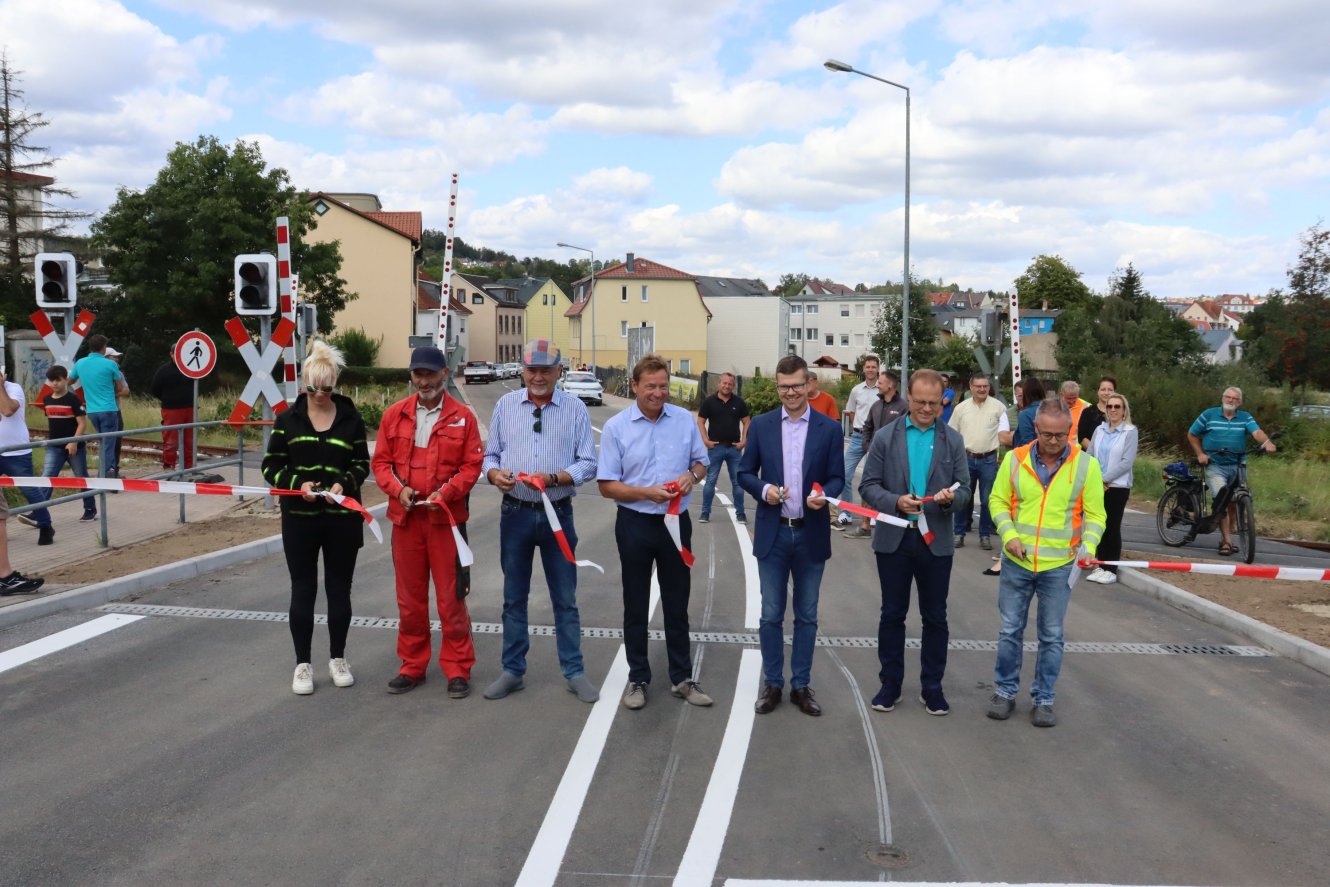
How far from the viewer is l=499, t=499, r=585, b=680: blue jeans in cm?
612

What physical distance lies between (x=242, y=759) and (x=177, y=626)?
9.19 ft

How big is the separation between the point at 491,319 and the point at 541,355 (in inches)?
4496

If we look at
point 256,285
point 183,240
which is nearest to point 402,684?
point 256,285

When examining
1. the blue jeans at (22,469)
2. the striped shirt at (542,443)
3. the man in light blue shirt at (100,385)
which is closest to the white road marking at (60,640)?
the blue jeans at (22,469)

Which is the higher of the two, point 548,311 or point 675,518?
point 548,311

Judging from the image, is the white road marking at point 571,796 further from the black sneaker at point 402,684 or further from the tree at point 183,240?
the tree at point 183,240

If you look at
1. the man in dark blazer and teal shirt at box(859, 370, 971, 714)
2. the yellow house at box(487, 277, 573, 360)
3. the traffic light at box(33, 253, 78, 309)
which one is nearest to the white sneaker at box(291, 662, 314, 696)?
the man in dark blazer and teal shirt at box(859, 370, 971, 714)

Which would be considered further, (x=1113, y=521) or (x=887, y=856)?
(x=1113, y=521)

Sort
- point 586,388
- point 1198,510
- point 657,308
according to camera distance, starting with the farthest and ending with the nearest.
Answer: point 657,308 < point 586,388 < point 1198,510

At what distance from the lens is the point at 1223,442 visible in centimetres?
1099

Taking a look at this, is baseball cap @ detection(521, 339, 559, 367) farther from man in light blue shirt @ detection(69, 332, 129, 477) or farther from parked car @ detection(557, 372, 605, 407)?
parked car @ detection(557, 372, 605, 407)

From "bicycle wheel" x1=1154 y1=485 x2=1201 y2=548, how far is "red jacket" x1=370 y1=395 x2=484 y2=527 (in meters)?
8.86

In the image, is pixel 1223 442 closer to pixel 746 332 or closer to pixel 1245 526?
pixel 1245 526

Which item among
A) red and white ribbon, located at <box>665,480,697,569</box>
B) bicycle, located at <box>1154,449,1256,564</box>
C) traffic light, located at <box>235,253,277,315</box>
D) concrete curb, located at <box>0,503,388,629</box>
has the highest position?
traffic light, located at <box>235,253,277,315</box>
